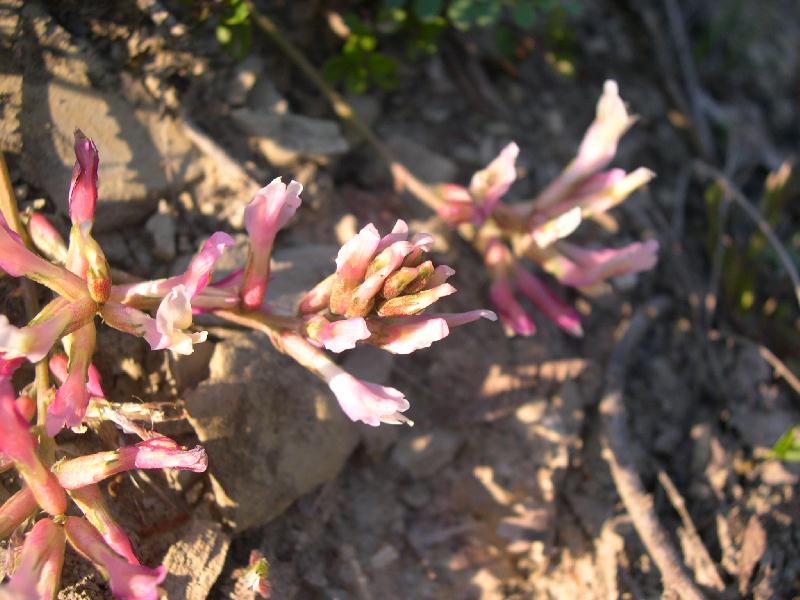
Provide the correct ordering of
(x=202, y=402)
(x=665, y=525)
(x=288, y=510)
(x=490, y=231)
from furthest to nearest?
(x=490, y=231), (x=665, y=525), (x=288, y=510), (x=202, y=402)

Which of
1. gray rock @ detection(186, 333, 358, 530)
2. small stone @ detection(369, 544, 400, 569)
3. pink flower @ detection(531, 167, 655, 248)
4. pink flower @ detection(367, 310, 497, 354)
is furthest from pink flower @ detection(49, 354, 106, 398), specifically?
pink flower @ detection(531, 167, 655, 248)

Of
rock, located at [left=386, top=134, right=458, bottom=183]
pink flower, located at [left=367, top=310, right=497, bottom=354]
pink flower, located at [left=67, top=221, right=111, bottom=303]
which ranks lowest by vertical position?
rock, located at [left=386, top=134, right=458, bottom=183]

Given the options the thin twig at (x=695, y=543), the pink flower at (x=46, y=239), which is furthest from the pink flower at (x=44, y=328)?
the thin twig at (x=695, y=543)

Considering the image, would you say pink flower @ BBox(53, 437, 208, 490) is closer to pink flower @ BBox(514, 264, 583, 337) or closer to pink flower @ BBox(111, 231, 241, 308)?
pink flower @ BBox(111, 231, 241, 308)

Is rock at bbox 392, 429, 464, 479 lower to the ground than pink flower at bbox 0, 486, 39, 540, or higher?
lower

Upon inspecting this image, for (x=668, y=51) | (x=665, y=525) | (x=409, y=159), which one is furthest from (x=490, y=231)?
(x=668, y=51)

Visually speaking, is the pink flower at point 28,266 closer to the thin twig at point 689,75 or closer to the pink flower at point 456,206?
the pink flower at point 456,206

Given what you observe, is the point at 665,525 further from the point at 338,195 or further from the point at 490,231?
the point at 338,195
